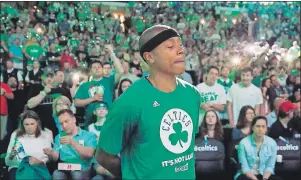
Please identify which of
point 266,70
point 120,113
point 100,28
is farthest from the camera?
point 100,28

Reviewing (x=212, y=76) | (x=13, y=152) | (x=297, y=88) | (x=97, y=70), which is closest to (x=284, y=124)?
(x=212, y=76)

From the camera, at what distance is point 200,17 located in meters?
17.0

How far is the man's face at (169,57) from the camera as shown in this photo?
8.17ft

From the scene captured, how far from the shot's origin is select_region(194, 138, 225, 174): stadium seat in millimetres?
5992

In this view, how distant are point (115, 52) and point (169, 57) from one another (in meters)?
8.50

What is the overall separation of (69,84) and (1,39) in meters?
3.89

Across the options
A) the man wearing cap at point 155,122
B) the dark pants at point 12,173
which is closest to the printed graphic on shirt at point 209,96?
the dark pants at point 12,173

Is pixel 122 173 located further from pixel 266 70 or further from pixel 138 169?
pixel 266 70

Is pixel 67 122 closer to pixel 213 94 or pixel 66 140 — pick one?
pixel 66 140

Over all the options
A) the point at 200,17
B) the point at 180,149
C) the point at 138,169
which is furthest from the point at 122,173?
the point at 200,17

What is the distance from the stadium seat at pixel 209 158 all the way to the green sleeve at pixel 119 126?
355cm

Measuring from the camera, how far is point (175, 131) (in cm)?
249

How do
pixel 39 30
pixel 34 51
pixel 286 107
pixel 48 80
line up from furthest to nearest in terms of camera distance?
pixel 39 30
pixel 34 51
pixel 286 107
pixel 48 80

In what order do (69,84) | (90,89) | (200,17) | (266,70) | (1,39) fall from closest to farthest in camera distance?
(90,89), (69,84), (266,70), (1,39), (200,17)
